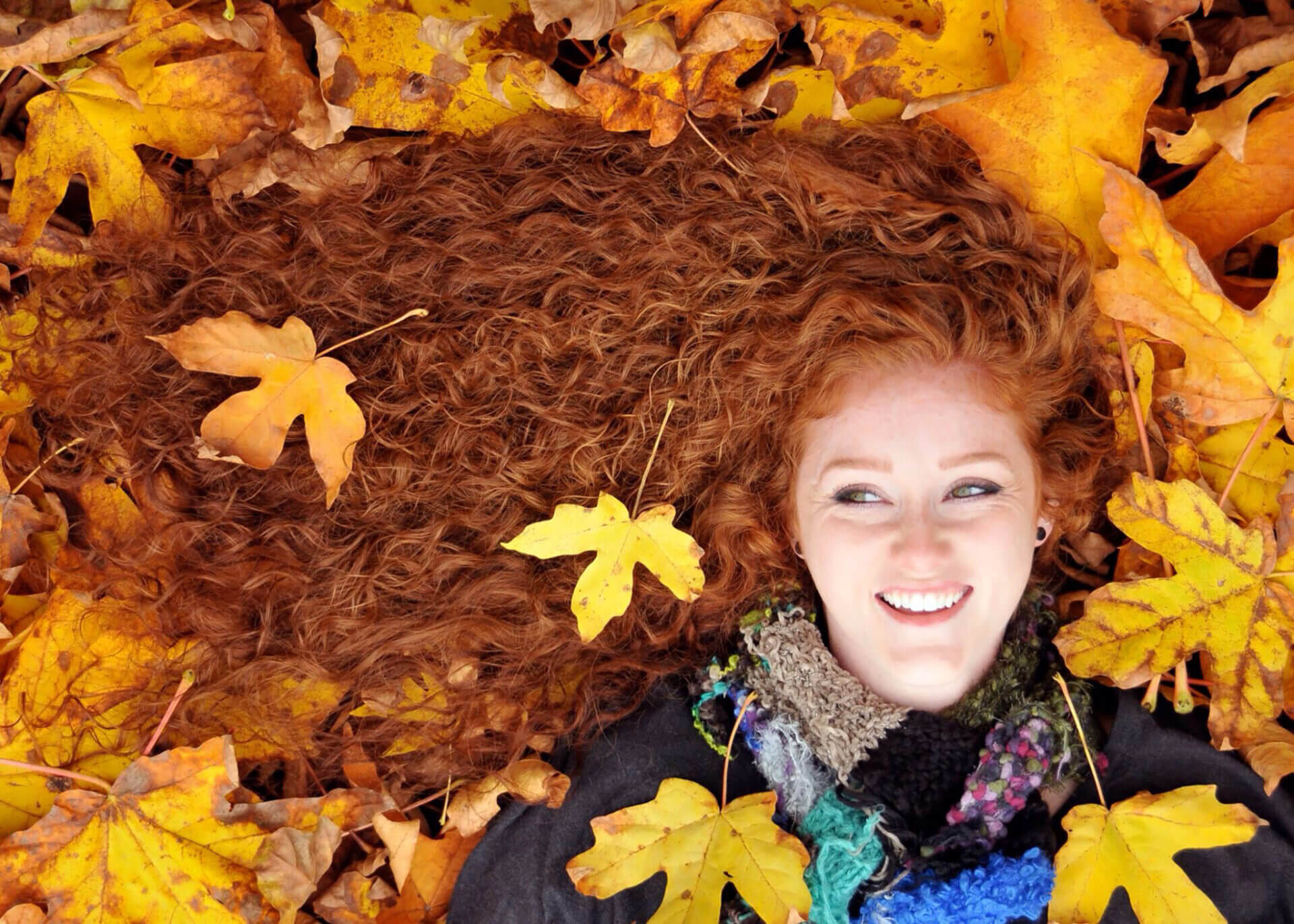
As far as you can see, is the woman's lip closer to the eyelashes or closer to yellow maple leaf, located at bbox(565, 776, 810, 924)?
the eyelashes

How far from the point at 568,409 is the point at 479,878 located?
937 millimetres

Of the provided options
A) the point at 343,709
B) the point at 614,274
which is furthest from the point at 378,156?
the point at 343,709

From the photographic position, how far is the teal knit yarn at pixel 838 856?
1.89m

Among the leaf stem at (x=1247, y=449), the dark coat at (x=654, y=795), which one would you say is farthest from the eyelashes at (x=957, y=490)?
the dark coat at (x=654, y=795)

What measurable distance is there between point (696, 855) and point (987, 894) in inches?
19.8

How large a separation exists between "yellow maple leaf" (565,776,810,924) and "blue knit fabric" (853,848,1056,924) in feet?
0.65

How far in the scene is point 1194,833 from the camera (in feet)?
5.90

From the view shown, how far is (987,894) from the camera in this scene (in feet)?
5.97

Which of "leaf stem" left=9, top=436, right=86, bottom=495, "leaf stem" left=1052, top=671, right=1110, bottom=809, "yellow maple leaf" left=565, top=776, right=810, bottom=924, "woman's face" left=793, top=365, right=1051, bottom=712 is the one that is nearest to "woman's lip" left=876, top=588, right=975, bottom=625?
"woman's face" left=793, top=365, right=1051, bottom=712

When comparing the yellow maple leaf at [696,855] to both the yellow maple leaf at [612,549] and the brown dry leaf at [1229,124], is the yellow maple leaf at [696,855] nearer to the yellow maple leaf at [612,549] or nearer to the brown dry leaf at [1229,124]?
the yellow maple leaf at [612,549]

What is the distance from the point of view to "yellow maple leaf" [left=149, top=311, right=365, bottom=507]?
5.75 ft

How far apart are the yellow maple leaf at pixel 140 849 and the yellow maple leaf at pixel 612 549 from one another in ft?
2.17

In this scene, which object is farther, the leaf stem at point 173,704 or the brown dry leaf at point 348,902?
the brown dry leaf at point 348,902

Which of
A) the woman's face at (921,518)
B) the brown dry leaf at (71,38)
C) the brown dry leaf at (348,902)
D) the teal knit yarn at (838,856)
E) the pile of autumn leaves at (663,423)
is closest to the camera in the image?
the brown dry leaf at (71,38)
